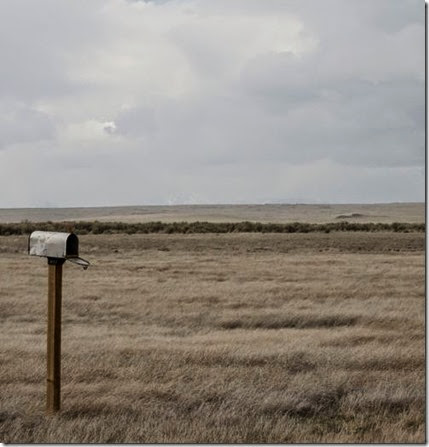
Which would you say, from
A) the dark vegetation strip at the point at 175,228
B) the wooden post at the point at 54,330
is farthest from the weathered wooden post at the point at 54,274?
the dark vegetation strip at the point at 175,228

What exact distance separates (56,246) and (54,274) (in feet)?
1.15

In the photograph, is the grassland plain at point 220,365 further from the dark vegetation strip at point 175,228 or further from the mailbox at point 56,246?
the dark vegetation strip at point 175,228

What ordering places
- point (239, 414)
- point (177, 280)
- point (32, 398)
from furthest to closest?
point (177, 280) < point (32, 398) < point (239, 414)

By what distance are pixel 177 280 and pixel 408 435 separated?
15927 mm

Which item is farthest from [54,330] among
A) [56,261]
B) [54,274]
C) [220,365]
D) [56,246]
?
[220,365]

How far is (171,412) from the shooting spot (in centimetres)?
768

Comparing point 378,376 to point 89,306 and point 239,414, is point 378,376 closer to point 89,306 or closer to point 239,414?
point 239,414

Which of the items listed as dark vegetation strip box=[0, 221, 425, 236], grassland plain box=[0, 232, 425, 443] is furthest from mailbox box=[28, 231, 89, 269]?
dark vegetation strip box=[0, 221, 425, 236]

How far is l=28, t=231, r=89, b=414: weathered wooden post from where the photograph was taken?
7082 mm

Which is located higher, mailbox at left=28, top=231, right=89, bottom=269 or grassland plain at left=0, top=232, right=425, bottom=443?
mailbox at left=28, top=231, right=89, bottom=269

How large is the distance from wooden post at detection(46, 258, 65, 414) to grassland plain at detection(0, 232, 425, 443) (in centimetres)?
22

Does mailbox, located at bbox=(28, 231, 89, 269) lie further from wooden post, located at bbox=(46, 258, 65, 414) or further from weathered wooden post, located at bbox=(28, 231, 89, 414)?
wooden post, located at bbox=(46, 258, 65, 414)

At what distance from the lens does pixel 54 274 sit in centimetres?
731

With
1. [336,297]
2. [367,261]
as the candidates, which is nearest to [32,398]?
[336,297]
